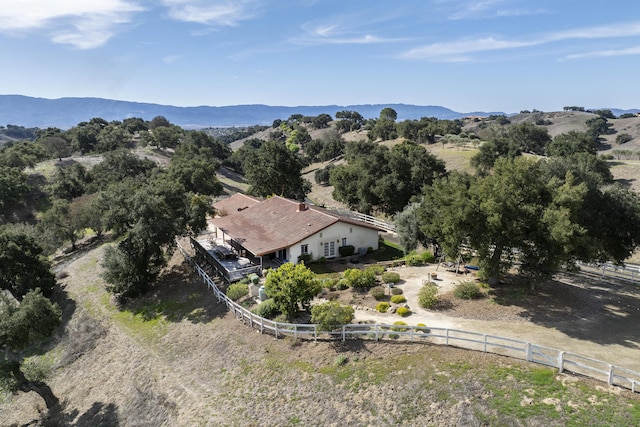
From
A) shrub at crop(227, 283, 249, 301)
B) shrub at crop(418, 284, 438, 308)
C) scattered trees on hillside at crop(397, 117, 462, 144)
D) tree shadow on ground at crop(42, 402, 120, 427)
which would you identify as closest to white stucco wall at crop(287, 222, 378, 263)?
shrub at crop(227, 283, 249, 301)

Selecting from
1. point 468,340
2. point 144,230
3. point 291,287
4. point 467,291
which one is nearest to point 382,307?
point 467,291

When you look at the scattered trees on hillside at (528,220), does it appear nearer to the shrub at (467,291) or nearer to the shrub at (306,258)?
the shrub at (467,291)

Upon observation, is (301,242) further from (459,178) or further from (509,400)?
(509,400)

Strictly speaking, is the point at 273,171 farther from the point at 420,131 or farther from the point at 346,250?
the point at 420,131

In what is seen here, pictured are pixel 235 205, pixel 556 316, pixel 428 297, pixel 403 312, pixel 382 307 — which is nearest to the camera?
pixel 556 316

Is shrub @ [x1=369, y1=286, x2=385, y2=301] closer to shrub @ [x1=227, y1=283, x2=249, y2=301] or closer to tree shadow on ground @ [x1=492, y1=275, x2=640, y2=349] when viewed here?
tree shadow on ground @ [x1=492, y1=275, x2=640, y2=349]

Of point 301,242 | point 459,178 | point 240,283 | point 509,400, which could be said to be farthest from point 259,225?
point 509,400
